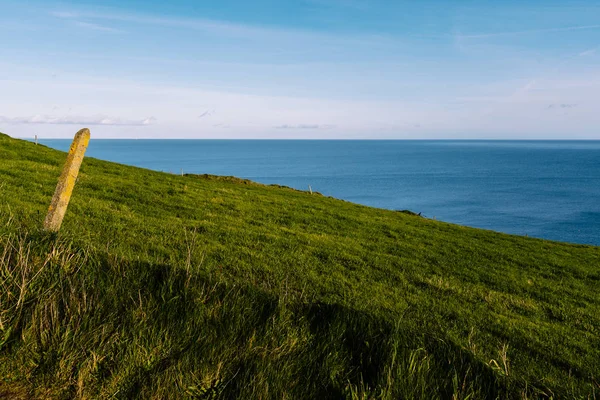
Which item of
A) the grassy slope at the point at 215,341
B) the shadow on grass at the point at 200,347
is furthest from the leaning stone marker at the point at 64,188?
the shadow on grass at the point at 200,347

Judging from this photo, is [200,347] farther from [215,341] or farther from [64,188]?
[64,188]

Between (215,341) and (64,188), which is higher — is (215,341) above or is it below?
below

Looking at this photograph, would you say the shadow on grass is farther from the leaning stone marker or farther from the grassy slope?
the leaning stone marker

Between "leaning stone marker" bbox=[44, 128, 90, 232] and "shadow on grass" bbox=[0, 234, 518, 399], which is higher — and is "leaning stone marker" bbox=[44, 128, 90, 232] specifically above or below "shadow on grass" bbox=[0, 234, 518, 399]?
above

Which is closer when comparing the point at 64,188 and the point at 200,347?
the point at 200,347

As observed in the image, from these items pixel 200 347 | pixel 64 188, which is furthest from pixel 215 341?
pixel 64 188

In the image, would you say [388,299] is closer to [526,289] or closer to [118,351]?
[526,289]

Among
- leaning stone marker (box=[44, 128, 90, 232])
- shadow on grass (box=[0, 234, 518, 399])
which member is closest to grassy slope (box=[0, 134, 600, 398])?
shadow on grass (box=[0, 234, 518, 399])

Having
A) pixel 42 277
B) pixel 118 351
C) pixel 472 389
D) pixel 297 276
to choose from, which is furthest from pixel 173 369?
pixel 297 276

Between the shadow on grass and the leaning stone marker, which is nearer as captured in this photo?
the shadow on grass

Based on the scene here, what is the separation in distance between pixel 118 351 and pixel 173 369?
74 cm

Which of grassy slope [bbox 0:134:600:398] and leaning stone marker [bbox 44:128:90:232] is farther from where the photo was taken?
leaning stone marker [bbox 44:128:90:232]

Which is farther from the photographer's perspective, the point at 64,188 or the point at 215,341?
the point at 64,188

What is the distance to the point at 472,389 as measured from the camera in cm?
406
